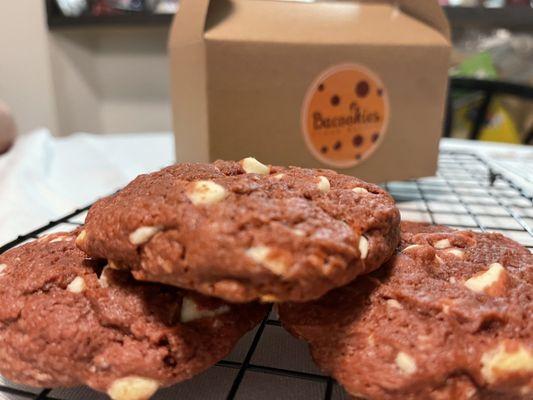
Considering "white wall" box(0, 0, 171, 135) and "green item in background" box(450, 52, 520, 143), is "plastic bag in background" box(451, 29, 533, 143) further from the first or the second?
"white wall" box(0, 0, 171, 135)

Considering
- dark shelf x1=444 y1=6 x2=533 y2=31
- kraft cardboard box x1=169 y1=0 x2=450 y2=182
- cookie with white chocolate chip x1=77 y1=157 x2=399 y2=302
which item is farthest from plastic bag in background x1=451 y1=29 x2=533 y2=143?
cookie with white chocolate chip x1=77 y1=157 x2=399 y2=302

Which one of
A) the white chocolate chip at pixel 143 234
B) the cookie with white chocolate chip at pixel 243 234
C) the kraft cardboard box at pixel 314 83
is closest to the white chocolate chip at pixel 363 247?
the cookie with white chocolate chip at pixel 243 234

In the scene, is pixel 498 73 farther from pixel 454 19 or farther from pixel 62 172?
pixel 62 172

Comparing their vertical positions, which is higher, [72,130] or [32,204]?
[32,204]

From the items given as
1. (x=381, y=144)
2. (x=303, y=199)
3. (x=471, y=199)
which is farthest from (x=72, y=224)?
(x=471, y=199)

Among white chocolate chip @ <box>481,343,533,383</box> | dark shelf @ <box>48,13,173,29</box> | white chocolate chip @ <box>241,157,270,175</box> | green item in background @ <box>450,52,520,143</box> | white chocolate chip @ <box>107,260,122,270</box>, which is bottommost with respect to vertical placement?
green item in background @ <box>450,52,520,143</box>

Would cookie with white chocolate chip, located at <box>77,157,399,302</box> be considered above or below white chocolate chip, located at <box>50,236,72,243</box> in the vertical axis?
above

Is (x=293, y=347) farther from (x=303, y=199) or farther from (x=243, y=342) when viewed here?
(x=303, y=199)
